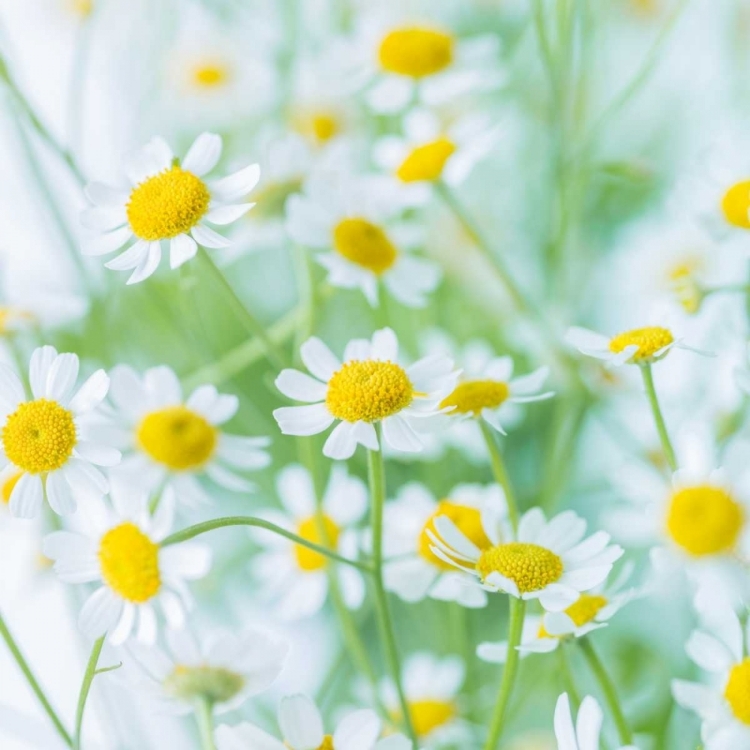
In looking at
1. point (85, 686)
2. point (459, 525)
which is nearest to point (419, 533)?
point (459, 525)

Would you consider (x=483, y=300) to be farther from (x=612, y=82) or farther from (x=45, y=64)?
(x=45, y=64)

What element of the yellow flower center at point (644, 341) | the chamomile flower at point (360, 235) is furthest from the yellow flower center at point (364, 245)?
the yellow flower center at point (644, 341)

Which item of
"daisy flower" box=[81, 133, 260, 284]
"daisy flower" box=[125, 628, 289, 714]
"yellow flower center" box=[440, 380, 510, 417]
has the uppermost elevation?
"daisy flower" box=[81, 133, 260, 284]

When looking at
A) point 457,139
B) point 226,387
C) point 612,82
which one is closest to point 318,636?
point 226,387

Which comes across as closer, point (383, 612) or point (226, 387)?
point (383, 612)

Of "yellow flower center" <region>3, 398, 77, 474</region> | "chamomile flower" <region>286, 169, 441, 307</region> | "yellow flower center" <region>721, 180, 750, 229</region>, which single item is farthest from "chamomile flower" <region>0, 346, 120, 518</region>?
"yellow flower center" <region>721, 180, 750, 229</region>

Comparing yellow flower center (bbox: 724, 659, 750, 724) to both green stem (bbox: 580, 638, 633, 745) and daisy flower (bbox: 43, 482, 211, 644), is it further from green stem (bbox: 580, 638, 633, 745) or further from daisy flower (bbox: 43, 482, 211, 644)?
daisy flower (bbox: 43, 482, 211, 644)

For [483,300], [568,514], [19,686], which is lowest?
[19,686]
